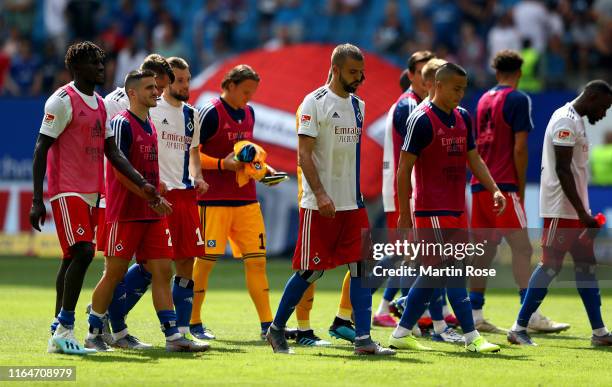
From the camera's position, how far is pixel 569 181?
10625 mm

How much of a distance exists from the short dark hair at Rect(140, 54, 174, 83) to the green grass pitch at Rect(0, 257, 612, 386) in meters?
2.32

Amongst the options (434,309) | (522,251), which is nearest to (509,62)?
(522,251)

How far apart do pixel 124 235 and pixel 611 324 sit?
5414 millimetres

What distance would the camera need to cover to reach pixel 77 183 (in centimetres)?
964

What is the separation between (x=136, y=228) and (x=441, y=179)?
2.55 meters

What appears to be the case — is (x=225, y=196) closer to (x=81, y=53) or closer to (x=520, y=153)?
(x=81, y=53)

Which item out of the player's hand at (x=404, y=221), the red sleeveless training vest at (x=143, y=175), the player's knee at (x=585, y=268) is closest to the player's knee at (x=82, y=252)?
the red sleeveless training vest at (x=143, y=175)

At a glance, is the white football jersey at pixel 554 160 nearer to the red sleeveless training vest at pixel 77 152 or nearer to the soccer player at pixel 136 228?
the soccer player at pixel 136 228

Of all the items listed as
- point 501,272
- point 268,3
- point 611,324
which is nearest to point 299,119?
point 611,324

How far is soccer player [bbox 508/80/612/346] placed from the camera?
424 inches

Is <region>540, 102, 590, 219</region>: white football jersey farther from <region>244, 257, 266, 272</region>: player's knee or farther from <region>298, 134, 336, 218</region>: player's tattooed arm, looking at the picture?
<region>244, 257, 266, 272</region>: player's knee

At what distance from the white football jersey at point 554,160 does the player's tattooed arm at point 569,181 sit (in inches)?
2.8

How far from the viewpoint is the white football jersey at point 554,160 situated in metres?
10.7

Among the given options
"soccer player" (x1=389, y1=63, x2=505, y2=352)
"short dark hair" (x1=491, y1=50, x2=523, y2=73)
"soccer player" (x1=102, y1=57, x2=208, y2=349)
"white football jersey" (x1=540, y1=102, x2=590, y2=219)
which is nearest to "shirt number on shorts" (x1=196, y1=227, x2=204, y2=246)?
"soccer player" (x1=102, y1=57, x2=208, y2=349)
